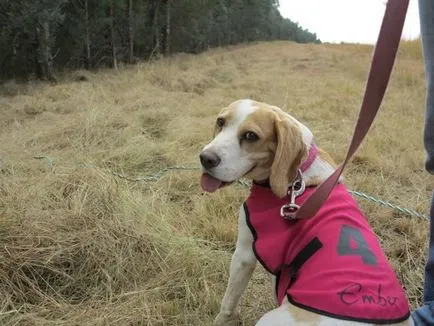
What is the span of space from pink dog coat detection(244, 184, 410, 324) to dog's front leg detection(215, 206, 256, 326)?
0.12 m

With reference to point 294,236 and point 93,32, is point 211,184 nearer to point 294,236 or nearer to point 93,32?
point 294,236

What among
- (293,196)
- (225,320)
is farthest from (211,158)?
(225,320)

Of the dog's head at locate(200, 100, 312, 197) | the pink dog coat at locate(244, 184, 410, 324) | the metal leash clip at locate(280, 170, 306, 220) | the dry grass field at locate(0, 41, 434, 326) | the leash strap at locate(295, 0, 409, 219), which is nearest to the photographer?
the leash strap at locate(295, 0, 409, 219)

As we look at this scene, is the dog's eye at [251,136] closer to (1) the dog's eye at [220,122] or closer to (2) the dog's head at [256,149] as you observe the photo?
(2) the dog's head at [256,149]

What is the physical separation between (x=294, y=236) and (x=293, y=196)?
7.1 inches

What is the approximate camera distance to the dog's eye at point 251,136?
2.15 metres

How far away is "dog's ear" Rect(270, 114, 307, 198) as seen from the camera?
2025mm

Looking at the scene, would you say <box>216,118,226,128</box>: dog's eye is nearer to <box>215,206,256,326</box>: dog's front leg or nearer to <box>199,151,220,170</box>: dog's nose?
<box>199,151,220,170</box>: dog's nose

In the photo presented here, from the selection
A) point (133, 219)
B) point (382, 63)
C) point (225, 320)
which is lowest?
point (225, 320)

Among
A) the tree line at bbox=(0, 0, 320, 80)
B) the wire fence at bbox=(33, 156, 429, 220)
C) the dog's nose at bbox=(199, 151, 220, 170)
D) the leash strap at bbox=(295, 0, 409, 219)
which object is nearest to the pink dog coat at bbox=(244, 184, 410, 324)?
the dog's nose at bbox=(199, 151, 220, 170)

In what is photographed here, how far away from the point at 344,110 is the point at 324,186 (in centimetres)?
650

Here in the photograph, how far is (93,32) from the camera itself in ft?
58.7

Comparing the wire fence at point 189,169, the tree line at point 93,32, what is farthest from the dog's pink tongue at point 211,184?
the tree line at point 93,32

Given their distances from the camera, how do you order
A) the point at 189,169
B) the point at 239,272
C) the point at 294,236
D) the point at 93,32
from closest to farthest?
the point at 294,236, the point at 239,272, the point at 189,169, the point at 93,32
